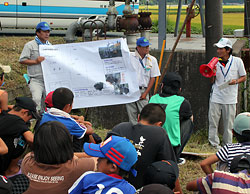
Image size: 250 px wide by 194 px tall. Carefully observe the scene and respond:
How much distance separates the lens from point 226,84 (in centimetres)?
683

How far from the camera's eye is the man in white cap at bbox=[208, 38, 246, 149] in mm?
6727

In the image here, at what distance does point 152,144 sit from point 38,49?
158 inches

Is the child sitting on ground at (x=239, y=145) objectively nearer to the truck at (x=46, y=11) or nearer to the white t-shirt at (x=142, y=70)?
the white t-shirt at (x=142, y=70)

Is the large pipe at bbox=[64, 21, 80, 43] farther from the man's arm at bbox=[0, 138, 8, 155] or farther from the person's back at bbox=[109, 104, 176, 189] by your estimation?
the person's back at bbox=[109, 104, 176, 189]

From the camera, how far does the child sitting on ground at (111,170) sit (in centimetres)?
271

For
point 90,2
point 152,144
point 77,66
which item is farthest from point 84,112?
point 90,2

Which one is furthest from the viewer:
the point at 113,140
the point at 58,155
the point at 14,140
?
the point at 14,140

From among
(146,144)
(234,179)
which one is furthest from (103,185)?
(234,179)

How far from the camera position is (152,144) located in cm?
342

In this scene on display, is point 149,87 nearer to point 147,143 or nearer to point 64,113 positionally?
point 64,113

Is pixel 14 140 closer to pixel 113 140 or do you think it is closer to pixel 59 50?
pixel 113 140

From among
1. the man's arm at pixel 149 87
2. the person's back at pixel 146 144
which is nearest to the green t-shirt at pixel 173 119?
the person's back at pixel 146 144

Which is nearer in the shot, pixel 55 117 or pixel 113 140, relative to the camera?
pixel 113 140

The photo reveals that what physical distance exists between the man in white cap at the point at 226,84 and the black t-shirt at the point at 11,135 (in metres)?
3.92
